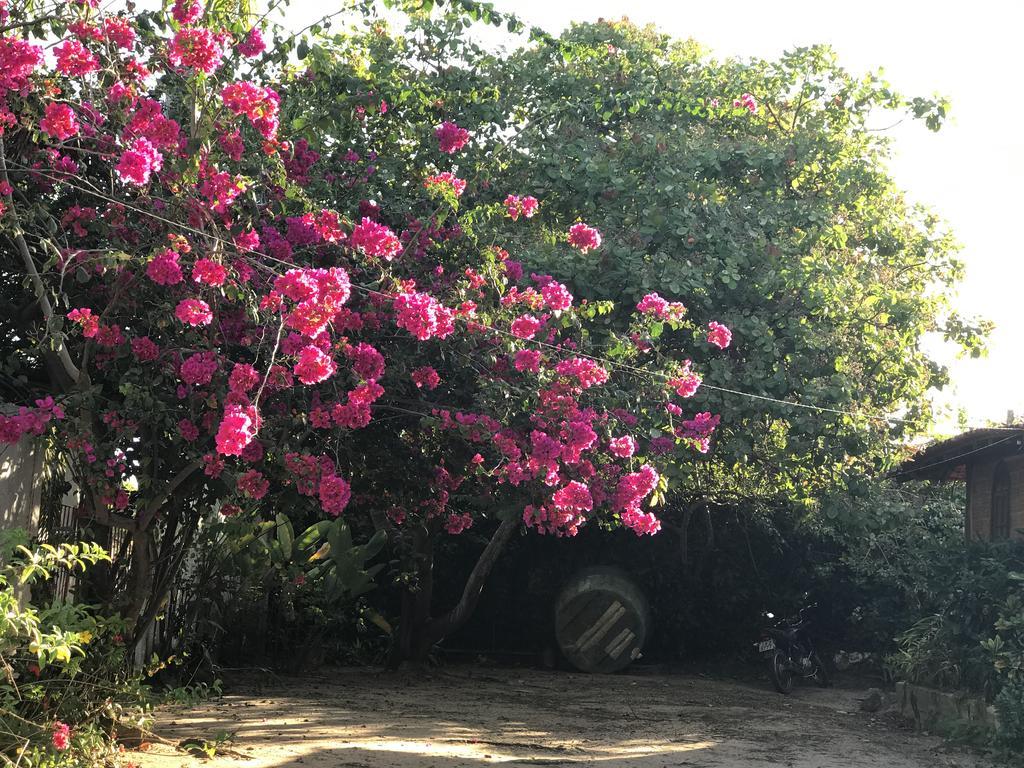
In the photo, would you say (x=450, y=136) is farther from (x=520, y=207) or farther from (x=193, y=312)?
(x=193, y=312)

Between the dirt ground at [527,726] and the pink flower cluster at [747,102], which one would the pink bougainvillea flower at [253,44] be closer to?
the dirt ground at [527,726]

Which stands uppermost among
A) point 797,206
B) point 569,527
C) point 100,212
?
point 797,206

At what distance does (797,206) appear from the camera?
1174 cm

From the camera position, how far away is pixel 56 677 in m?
6.40

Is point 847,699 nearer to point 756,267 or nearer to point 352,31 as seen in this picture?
point 756,267

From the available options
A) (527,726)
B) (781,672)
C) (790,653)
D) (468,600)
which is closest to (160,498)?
(527,726)

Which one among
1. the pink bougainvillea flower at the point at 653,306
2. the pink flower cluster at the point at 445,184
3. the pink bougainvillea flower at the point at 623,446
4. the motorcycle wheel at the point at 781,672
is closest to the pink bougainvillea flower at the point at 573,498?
the pink bougainvillea flower at the point at 623,446

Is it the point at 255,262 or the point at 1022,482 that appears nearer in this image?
the point at 255,262

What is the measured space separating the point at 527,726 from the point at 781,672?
5057mm

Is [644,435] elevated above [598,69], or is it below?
below

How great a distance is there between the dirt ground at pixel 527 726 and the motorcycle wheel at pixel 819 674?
72 centimetres

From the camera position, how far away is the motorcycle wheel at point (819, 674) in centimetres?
1465

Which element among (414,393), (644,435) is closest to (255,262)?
(414,393)

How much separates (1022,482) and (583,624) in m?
5.44
